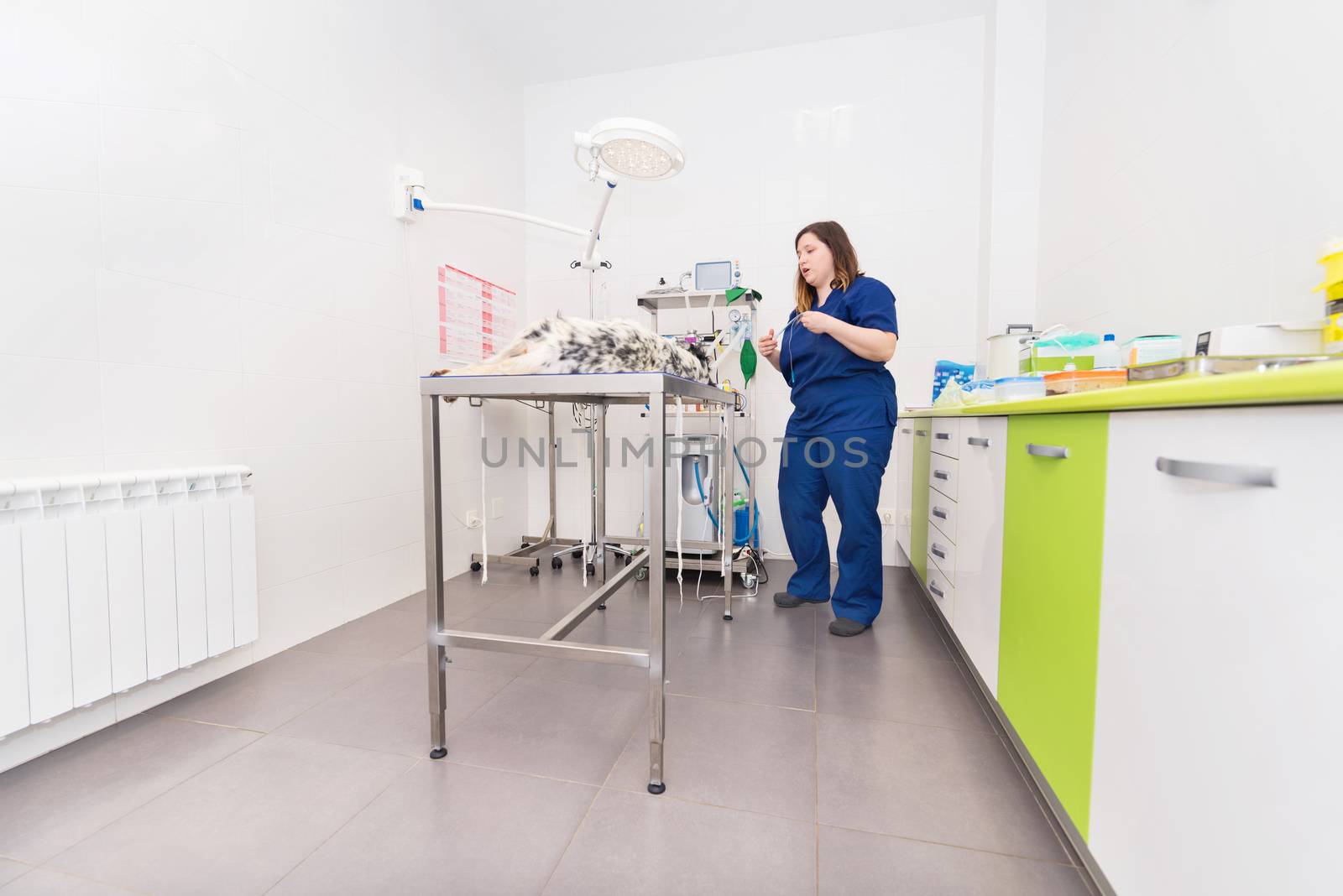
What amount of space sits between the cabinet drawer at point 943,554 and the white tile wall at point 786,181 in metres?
1.06

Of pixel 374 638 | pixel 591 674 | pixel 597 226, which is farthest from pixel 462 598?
pixel 597 226

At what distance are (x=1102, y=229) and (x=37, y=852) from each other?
3.11 m

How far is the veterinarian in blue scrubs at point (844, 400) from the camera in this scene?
1854mm

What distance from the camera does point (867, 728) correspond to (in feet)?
4.41

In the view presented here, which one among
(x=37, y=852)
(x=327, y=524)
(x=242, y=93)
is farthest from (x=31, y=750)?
(x=242, y=93)

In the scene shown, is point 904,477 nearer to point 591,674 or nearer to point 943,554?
point 943,554

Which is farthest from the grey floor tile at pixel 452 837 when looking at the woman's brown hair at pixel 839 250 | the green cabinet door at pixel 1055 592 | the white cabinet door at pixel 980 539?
the woman's brown hair at pixel 839 250

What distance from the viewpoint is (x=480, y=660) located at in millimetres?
1722

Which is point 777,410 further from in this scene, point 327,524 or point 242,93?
point 242,93

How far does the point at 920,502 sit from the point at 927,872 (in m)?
1.51

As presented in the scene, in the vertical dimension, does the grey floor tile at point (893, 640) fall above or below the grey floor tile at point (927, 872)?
above

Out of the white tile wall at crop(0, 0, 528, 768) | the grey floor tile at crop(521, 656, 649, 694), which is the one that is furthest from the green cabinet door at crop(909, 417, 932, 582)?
the white tile wall at crop(0, 0, 528, 768)

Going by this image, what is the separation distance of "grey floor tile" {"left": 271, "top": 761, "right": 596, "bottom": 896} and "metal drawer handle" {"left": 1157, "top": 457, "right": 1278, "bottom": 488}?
1079 mm

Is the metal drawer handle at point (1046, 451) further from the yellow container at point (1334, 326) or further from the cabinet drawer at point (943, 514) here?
the cabinet drawer at point (943, 514)
